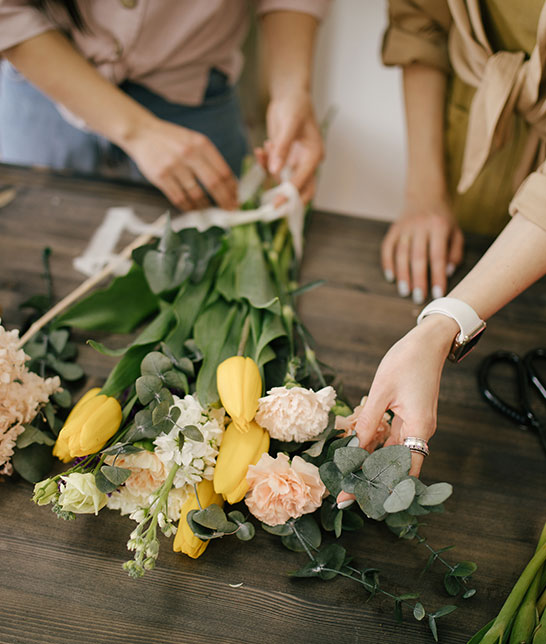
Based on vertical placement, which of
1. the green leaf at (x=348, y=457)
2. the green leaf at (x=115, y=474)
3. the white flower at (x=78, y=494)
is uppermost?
the green leaf at (x=348, y=457)

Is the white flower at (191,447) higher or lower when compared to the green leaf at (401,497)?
lower

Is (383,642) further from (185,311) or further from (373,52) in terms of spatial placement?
(373,52)

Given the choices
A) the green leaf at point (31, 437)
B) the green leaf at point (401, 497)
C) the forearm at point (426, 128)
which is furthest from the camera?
the forearm at point (426, 128)

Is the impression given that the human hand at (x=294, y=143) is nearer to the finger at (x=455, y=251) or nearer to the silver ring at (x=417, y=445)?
the finger at (x=455, y=251)

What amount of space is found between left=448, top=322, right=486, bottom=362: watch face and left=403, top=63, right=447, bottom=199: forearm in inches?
17.3

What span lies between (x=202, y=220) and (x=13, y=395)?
0.49 metres

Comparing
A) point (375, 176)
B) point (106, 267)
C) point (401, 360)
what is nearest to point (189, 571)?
point (401, 360)

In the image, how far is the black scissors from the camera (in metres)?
0.71

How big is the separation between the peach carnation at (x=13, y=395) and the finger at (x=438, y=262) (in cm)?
64

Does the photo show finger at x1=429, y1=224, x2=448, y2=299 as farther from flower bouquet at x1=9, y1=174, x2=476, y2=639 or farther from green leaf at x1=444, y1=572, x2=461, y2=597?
green leaf at x1=444, y1=572, x2=461, y2=597

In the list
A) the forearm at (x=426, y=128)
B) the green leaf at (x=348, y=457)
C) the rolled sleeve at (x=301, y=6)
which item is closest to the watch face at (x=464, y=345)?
the green leaf at (x=348, y=457)

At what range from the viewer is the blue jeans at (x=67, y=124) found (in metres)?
1.16

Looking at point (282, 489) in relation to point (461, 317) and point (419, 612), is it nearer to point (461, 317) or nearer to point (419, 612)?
point (419, 612)

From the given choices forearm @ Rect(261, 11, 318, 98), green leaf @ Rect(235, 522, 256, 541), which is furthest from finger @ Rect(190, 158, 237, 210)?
green leaf @ Rect(235, 522, 256, 541)
